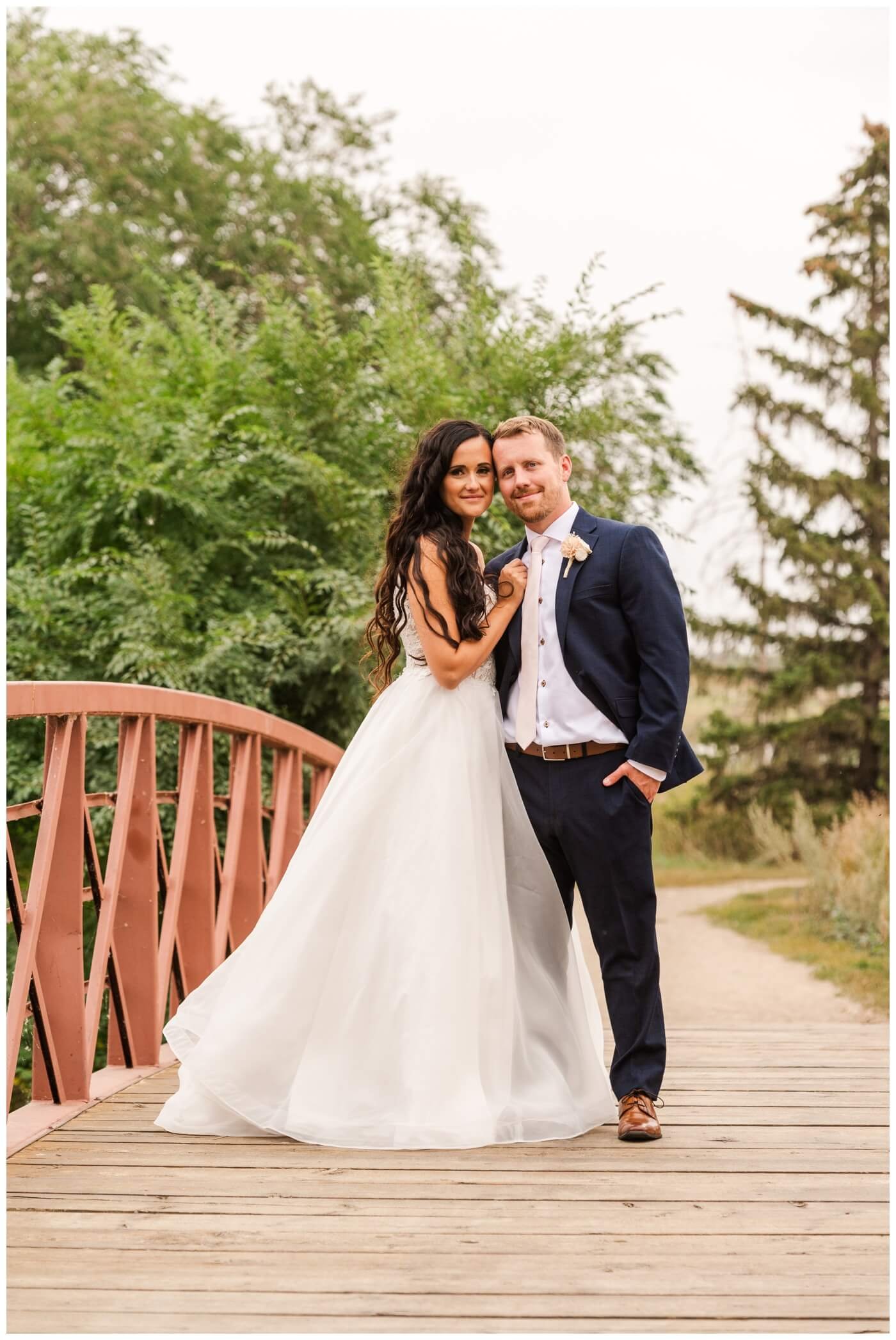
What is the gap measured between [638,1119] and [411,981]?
0.62m

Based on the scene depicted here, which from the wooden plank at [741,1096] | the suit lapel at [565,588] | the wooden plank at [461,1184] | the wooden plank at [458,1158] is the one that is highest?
the suit lapel at [565,588]

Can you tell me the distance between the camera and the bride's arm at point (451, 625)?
10.8 ft

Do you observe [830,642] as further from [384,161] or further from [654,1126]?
[654,1126]

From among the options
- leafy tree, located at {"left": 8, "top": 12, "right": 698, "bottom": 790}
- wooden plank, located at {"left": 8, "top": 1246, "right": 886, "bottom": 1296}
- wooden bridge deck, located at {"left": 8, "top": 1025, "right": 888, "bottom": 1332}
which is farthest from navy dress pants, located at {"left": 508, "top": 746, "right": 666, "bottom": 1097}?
leafy tree, located at {"left": 8, "top": 12, "right": 698, "bottom": 790}

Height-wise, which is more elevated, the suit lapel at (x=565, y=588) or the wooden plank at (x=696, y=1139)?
the suit lapel at (x=565, y=588)

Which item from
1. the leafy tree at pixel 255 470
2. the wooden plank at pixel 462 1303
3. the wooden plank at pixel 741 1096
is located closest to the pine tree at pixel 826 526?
the leafy tree at pixel 255 470

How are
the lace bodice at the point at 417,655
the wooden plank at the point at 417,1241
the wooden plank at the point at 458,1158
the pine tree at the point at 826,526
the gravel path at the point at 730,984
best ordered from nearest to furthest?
the wooden plank at the point at 417,1241 → the wooden plank at the point at 458,1158 → the lace bodice at the point at 417,655 → the gravel path at the point at 730,984 → the pine tree at the point at 826,526

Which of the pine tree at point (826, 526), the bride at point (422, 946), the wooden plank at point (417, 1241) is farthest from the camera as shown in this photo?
the pine tree at point (826, 526)

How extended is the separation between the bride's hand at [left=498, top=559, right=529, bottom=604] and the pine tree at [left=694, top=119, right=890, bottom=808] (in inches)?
478

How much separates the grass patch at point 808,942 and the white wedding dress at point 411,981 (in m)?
5.63

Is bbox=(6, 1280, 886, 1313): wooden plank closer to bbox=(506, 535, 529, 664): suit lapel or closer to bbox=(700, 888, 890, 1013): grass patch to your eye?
bbox=(506, 535, 529, 664): suit lapel

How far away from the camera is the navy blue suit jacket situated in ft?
10.1

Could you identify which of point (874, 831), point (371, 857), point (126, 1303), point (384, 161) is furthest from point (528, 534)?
point (384, 161)

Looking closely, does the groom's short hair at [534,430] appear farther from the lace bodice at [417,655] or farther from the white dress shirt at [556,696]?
the lace bodice at [417,655]
